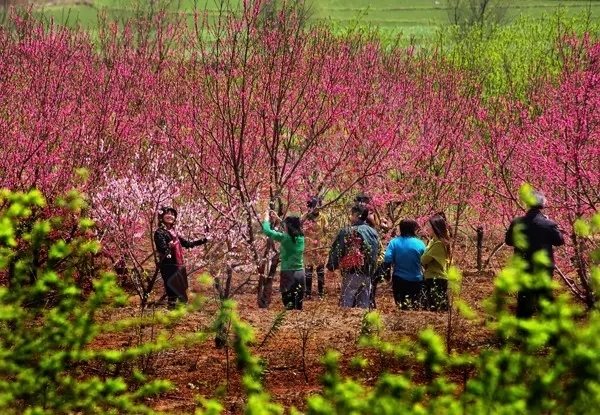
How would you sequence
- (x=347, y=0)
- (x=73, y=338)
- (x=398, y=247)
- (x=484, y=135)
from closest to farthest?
(x=73, y=338), (x=398, y=247), (x=484, y=135), (x=347, y=0)

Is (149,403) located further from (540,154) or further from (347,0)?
(347,0)

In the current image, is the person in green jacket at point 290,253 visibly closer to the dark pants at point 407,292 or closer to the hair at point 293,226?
the hair at point 293,226

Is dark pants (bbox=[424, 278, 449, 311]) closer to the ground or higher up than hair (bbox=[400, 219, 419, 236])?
closer to the ground

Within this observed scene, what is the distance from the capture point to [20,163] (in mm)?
10391

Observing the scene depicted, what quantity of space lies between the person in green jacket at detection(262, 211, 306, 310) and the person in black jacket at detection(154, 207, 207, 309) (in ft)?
3.33

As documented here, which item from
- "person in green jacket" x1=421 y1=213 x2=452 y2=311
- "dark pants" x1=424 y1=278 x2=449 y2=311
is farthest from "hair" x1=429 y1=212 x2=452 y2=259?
"dark pants" x1=424 y1=278 x2=449 y2=311

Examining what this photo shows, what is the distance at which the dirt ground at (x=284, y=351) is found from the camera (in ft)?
23.4

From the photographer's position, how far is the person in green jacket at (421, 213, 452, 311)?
9.62m

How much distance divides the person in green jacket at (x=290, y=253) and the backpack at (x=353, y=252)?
0.47m

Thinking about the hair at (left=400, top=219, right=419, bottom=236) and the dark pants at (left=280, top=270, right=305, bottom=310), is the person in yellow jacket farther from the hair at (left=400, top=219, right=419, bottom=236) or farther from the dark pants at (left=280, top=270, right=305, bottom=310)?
the hair at (left=400, top=219, right=419, bottom=236)

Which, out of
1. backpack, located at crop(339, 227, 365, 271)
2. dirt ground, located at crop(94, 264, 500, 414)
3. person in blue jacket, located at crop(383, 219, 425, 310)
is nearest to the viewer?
dirt ground, located at crop(94, 264, 500, 414)

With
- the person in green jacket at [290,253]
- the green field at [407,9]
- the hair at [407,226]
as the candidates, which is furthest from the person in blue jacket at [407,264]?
the green field at [407,9]

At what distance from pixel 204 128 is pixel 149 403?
449 centimetres

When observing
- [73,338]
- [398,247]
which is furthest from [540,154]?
[73,338]
